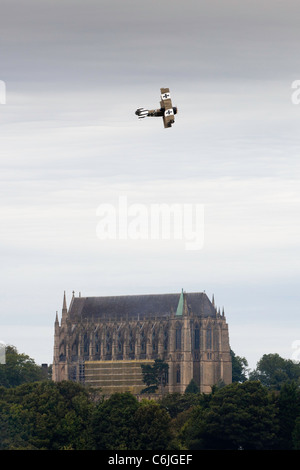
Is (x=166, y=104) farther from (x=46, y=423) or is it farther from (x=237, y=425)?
(x=46, y=423)

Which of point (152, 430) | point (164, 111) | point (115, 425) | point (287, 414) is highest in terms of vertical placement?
point (164, 111)

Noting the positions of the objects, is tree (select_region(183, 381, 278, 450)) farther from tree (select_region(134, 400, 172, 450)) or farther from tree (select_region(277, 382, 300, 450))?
tree (select_region(134, 400, 172, 450))

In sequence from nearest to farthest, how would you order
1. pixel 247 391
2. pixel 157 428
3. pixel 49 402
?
pixel 157 428 < pixel 247 391 < pixel 49 402

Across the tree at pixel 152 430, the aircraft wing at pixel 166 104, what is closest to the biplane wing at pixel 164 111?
the aircraft wing at pixel 166 104

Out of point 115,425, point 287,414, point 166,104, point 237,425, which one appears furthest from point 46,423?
point 166,104

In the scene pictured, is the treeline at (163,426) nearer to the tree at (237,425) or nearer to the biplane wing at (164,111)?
the tree at (237,425)
